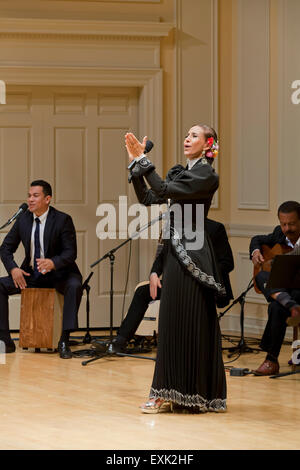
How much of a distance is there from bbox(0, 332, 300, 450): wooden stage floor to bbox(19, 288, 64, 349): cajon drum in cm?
24

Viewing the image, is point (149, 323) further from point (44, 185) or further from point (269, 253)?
point (44, 185)

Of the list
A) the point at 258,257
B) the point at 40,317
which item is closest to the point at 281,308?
the point at 258,257

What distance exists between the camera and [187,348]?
462 cm

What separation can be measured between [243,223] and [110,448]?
4.14m

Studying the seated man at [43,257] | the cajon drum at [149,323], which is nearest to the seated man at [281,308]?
the cajon drum at [149,323]

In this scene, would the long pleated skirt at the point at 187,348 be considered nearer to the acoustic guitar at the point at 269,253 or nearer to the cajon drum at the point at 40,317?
the acoustic guitar at the point at 269,253

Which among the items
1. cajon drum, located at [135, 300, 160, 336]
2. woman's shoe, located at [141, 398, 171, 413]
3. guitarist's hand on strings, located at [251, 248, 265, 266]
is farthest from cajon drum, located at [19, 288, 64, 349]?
woman's shoe, located at [141, 398, 171, 413]

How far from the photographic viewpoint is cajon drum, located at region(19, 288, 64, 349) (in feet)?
21.6

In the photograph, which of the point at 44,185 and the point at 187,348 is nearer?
the point at 187,348

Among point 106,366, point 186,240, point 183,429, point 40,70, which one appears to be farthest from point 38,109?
point 183,429

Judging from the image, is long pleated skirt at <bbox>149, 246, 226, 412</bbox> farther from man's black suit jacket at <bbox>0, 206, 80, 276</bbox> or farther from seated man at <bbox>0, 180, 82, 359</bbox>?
man's black suit jacket at <bbox>0, 206, 80, 276</bbox>

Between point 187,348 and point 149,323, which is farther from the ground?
point 187,348

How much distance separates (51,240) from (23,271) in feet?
1.02

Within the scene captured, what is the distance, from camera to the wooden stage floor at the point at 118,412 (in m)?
4.02
